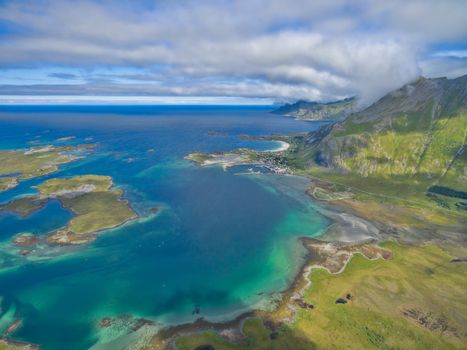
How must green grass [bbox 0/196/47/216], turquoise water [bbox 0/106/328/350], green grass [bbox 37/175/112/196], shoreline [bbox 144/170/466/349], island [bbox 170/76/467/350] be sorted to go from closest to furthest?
island [bbox 170/76/467/350], shoreline [bbox 144/170/466/349], turquoise water [bbox 0/106/328/350], green grass [bbox 0/196/47/216], green grass [bbox 37/175/112/196]

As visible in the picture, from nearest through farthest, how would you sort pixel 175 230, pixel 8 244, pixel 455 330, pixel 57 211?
pixel 455 330, pixel 8 244, pixel 175 230, pixel 57 211

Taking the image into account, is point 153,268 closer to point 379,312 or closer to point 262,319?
point 262,319

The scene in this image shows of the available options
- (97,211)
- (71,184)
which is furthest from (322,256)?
(71,184)

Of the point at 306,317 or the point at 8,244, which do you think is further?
the point at 8,244

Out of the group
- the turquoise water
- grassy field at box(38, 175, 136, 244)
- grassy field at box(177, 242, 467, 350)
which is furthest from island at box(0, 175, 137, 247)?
grassy field at box(177, 242, 467, 350)

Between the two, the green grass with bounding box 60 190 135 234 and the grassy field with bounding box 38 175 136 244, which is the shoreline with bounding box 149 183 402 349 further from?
the green grass with bounding box 60 190 135 234

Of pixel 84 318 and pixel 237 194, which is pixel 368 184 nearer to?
pixel 237 194

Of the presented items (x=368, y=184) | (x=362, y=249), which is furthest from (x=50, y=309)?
(x=368, y=184)
